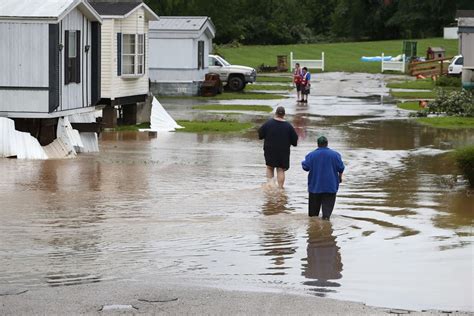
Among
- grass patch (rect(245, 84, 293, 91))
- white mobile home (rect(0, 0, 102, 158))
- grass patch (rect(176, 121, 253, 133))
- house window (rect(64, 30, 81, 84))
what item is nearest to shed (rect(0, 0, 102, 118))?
white mobile home (rect(0, 0, 102, 158))

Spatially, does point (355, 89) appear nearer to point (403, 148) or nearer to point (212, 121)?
point (212, 121)

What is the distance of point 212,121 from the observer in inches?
1497

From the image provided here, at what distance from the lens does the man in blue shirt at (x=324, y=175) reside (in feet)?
57.3

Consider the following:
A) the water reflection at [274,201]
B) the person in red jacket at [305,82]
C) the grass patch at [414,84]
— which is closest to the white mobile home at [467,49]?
the grass patch at [414,84]

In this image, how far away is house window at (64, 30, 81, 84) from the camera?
29.0 meters

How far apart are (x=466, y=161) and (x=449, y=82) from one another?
36802 mm

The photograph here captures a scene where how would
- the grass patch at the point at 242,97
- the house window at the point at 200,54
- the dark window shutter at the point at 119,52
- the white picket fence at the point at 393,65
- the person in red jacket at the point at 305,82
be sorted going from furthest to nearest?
the white picket fence at the point at 393,65 < the house window at the point at 200,54 < the grass patch at the point at 242,97 < the person in red jacket at the point at 305,82 < the dark window shutter at the point at 119,52

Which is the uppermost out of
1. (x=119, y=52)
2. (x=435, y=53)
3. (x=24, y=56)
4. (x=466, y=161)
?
(x=435, y=53)

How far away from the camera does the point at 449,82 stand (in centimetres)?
5803

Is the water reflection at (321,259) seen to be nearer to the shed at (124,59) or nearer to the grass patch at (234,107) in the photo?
the shed at (124,59)

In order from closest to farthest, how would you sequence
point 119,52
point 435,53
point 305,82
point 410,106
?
point 119,52
point 410,106
point 305,82
point 435,53

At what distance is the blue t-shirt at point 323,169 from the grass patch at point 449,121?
64.5 feet

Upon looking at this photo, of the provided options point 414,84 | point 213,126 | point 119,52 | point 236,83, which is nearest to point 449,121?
point 213,126

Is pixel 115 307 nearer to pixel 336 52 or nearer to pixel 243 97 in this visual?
pixel 243 97
